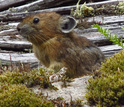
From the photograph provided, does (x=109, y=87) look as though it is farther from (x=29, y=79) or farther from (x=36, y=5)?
(x=36, y=5)

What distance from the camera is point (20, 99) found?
3738mm

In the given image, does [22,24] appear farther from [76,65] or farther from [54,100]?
[54,100]

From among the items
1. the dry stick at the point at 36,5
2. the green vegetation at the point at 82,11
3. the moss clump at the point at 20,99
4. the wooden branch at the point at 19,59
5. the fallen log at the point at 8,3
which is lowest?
the wooden branch at the point at 19,59

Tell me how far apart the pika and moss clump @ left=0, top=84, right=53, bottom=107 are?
3.44 metres

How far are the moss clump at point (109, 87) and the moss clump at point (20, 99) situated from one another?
0.80m

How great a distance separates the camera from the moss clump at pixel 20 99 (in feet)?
12.1

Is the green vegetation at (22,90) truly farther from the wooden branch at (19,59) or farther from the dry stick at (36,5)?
the dry stick at (36,5)

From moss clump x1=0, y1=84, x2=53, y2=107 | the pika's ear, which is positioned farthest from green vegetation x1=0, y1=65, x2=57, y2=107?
the pika's ear

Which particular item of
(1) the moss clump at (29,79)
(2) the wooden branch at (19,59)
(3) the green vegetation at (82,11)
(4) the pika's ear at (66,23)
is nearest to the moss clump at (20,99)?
(1) the moss clump at (29,79)

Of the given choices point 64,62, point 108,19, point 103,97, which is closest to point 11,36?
point 64,62

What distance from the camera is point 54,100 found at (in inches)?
154

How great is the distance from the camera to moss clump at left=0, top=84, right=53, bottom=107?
12.1 feet

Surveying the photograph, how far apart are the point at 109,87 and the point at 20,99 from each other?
1541mm

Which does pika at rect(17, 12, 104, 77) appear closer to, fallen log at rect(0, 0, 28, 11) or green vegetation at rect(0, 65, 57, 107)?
green vegetation at rect(0, 65, 57, 107)
